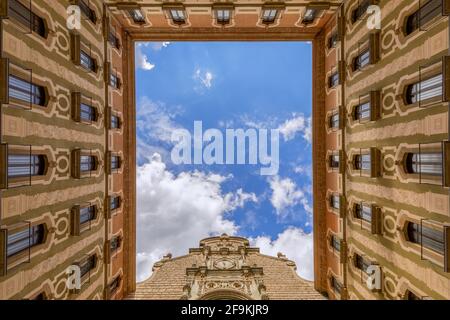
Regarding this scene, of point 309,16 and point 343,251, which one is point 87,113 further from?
point 343,251

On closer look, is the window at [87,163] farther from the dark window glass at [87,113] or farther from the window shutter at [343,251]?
the window shutter at [343,251]

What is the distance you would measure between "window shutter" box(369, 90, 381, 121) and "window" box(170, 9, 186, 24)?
15.4m

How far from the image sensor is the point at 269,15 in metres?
21.8

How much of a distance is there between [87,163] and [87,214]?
3415 millimetres

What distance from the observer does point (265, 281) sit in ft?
87.0

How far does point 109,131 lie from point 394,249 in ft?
67.5

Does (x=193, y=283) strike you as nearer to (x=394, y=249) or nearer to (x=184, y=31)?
(x=394, y=249)

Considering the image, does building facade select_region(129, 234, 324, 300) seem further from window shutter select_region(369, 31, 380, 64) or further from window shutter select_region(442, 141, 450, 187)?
window shutter select_region(369, 31, 380, 64)

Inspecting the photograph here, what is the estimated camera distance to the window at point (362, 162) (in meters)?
17.2

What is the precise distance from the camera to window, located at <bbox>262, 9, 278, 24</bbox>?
839 inches

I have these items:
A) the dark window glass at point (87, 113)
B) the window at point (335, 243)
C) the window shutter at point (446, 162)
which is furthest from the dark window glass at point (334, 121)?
the dark window glass at point (87, 113)

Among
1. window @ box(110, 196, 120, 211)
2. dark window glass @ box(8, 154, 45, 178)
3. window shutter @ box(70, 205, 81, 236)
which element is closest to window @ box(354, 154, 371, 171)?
window shutter @ box(70, 205, 81, 236)

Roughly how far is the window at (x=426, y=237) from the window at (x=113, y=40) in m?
23.8
